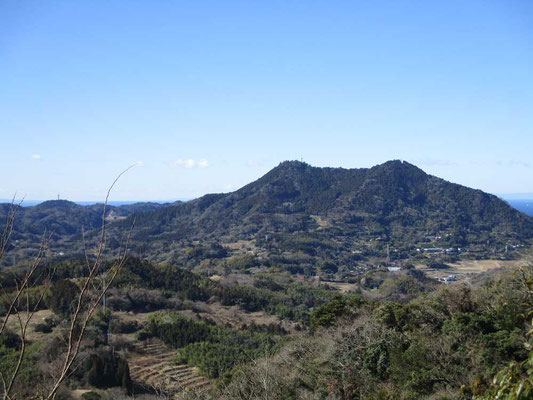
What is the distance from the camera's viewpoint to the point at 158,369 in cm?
2712

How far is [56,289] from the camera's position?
118 feet

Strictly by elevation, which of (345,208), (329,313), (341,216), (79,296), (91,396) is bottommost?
(91,396)

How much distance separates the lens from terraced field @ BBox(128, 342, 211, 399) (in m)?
24.5

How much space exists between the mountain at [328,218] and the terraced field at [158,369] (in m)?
62.6

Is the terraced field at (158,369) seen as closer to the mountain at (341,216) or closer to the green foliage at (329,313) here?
the green foliage at (329,313)

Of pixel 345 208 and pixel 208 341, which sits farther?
pixel 345 208

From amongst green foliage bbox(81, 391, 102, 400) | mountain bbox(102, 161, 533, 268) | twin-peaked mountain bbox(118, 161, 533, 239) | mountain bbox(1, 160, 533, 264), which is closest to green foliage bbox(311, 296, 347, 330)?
green foliage bbox(81, 391, 102, 400)

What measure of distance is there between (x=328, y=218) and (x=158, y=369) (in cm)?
10171

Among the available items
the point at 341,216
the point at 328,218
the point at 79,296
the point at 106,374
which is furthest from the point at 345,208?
the point at 79,296

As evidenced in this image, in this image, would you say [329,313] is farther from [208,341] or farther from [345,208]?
[345,208]

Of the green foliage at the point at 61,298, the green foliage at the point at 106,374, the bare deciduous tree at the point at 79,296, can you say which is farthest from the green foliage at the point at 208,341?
the bare deciduous tree at the point at 79,296

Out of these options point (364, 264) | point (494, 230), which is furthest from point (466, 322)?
point (494, 230)

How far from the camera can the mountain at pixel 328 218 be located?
4141 inches

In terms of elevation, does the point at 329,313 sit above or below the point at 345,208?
below
